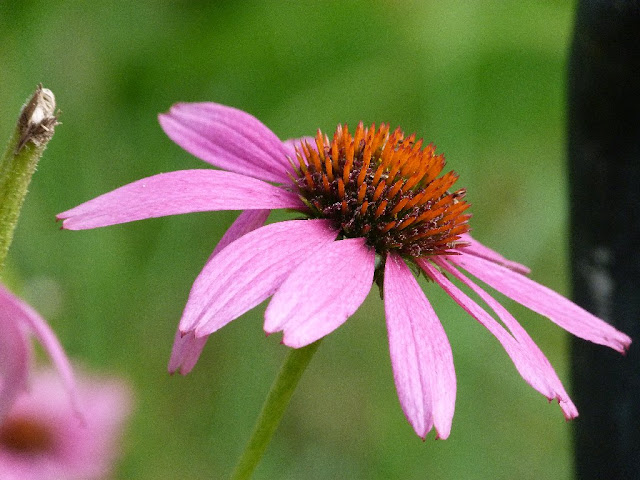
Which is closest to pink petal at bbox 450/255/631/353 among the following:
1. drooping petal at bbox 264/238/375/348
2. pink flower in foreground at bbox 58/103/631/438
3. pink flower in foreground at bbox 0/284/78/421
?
pink flower in foreground at bbox 58/103/631/438

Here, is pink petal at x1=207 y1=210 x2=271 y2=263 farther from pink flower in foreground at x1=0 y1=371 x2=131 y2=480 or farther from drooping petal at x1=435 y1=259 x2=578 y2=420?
pink flower in foreground at x1=0 y1=371 x2=131 y2=480

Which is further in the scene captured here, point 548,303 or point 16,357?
point 548,303

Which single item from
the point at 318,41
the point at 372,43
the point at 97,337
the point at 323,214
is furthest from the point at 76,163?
the point at 323,214

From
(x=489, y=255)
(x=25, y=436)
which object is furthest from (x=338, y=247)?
(x=25, y=436)

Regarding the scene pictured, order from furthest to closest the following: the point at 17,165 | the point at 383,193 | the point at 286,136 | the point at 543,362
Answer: the point at 286,136, the point at 383,193, the point at 543,362, the point at 17,165

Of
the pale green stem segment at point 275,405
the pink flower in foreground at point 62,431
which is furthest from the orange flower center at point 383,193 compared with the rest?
the pink flower in foreground at point 62,431

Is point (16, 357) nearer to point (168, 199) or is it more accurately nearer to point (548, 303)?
point (168, 199)

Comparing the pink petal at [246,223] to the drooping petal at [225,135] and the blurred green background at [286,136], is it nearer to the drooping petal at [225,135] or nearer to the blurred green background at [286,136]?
the drooping petal at [225,135]
